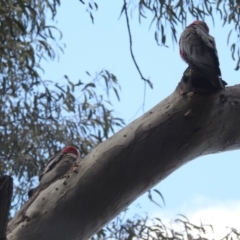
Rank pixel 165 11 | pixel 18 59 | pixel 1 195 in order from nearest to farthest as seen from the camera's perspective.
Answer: pixel 1 195 < pixel 165 11 < pixel 18 59

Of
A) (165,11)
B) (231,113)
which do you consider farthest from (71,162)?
(165,11)

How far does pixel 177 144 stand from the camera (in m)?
1.68

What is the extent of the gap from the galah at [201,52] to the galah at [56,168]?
1.34ft

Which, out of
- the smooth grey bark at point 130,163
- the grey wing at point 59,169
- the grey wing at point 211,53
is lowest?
the smooth grey bark at point 130,163

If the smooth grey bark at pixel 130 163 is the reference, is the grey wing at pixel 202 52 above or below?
above

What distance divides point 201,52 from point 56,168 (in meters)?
0.51

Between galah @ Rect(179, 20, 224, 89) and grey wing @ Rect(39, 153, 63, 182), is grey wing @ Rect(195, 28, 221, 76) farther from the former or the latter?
grey wing @ Rect(39, 153, 63, 182)

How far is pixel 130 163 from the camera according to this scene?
5.33 feet

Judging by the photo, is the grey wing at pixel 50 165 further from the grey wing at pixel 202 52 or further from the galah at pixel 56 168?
the grey wing at pixel 202 52

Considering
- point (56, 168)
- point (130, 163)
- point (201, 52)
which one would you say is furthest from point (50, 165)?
point (201, 52)

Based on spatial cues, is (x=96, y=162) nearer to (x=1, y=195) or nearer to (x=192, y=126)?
(x=192, y=126)

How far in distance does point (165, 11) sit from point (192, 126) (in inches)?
73.8

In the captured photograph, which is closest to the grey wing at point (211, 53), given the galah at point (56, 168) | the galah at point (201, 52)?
the galah at point (201, 52)

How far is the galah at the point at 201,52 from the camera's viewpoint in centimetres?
175
